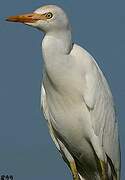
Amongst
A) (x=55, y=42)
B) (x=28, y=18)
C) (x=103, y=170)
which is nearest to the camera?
(x=28, y=18)

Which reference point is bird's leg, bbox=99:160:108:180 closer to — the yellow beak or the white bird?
the white bird

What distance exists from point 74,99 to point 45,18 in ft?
3.72

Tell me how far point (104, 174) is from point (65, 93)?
1253 mm

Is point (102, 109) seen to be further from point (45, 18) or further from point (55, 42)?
point (45, 18)

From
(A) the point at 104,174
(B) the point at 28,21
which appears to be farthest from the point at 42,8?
(A) the point at 104,174

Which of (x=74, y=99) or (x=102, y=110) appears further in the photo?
(x=102, y=110)

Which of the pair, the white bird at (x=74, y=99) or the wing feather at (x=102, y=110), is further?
the wing feather at (x=102, y=110)

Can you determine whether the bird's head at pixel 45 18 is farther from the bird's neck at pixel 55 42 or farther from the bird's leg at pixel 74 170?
the bird's leg at pixel 74 170

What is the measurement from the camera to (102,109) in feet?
35.1

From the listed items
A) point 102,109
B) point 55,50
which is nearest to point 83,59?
point 55,50

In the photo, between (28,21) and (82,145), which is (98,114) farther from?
(28,21)

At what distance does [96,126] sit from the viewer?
1070 cm

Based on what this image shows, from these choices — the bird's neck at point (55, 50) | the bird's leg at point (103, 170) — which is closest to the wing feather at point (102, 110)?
the bird's leg at point (103, 170)

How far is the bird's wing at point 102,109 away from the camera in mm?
10523
